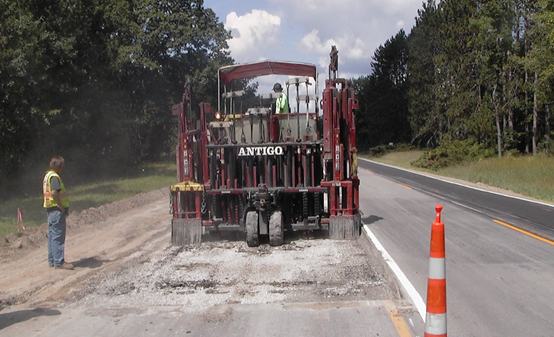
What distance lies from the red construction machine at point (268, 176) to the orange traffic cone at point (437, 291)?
5164 millimetres

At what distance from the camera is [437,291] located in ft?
13.2

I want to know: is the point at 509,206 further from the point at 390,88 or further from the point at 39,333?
the point at 390,88

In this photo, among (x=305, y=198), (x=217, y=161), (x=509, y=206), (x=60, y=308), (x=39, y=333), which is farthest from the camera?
(x=509, y=206)

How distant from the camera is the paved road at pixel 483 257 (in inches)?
217

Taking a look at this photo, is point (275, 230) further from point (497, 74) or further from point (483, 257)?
point (497, 74)

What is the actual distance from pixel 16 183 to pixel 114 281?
1734 centimetres

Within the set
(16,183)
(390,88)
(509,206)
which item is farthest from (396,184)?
(390,88)

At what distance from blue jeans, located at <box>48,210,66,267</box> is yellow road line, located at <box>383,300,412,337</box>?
519 cm

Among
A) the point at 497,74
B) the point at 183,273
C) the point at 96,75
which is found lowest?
the point at 183,273

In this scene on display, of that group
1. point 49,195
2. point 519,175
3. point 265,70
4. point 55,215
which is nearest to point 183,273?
point 55,215

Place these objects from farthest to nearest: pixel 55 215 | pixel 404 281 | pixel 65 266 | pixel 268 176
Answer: pixel 268 176
pixel 55 215
pixel 65 266
pixel 404 281

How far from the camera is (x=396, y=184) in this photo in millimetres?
22891

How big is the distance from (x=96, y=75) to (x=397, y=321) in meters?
26.6

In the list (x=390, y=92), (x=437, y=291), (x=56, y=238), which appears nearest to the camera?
(x=437, y=291)
